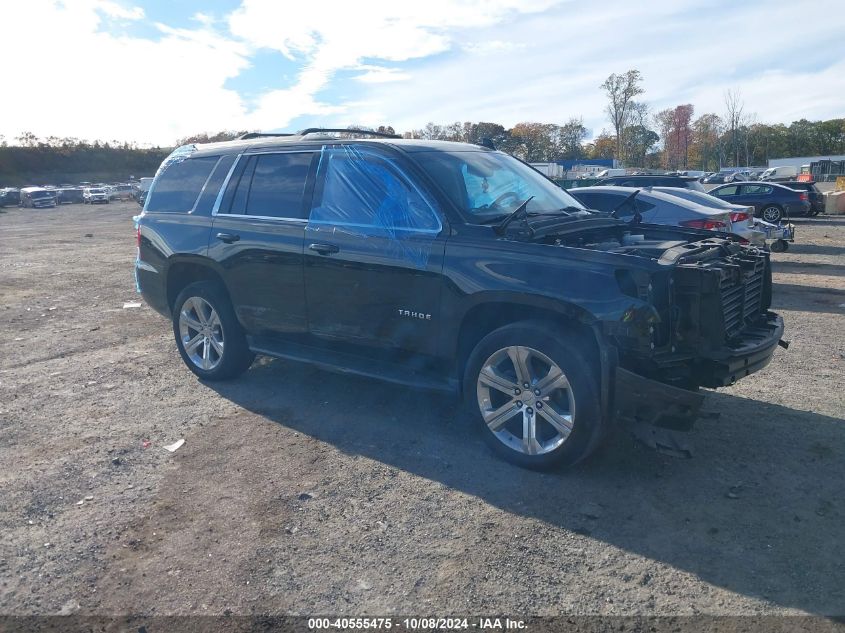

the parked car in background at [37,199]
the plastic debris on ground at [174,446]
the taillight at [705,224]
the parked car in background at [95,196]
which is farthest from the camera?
the parked car in background at [95,196]

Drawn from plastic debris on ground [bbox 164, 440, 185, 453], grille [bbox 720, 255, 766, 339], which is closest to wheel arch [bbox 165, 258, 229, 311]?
plastic debris on ground [bbox 164, 440, 185, 453]

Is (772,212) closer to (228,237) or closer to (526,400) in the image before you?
(228,237)

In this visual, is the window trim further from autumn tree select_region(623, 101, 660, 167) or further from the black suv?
autumn tree select_region(623, 101, 660, 167)

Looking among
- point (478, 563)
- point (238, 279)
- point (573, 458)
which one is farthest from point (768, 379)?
point (238, 279)

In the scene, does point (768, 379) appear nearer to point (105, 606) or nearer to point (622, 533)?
point (622, 533)

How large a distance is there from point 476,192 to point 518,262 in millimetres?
973

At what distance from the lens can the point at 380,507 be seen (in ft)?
13.5

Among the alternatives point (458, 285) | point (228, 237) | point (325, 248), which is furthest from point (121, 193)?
point (458, 285)

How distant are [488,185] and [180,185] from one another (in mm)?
2982

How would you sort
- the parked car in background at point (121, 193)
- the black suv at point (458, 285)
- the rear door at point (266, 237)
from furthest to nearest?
the parked car in background at point (121, 193) < the rear door at point (266, 237) < the black suv at point (458, 285)

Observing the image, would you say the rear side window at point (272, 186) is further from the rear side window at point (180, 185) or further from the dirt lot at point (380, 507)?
the dirt lot at point (380, 507)

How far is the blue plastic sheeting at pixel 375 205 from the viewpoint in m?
4.96

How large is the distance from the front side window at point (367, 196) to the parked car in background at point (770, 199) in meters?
22.2

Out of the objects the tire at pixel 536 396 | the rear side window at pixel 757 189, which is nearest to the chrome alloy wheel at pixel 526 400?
the tire at pixel 536 396
